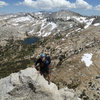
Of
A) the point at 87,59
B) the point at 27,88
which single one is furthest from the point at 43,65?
the point at 87,59

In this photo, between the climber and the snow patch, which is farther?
the snow patch

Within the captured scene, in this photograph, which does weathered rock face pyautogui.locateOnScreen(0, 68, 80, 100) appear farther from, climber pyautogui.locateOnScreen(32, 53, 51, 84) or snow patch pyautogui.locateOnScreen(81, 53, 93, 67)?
snow patch pyautogui.locateOnScreen(81, 53, 93, 67)

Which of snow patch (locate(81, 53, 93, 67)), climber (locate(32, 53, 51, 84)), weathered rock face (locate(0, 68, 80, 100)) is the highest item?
climber (locate(32, 53, 51, 84))

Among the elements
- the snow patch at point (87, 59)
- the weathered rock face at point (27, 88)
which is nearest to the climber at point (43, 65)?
the weathered rock face at point (27, 88)

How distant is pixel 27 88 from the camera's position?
18016 millimetres

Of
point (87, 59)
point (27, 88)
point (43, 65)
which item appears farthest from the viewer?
point (87, 59)

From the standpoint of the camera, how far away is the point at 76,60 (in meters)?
48.0

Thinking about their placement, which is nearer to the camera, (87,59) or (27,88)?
(27,88)

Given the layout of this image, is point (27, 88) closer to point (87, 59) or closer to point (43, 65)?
point (43, 65)

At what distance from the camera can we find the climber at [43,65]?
16919 millimetres

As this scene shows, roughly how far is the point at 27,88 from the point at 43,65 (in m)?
3.17

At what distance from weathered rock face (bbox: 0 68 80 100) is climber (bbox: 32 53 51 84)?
71 cm

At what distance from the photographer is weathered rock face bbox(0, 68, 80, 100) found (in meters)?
17.7

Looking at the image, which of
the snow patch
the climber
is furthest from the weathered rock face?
the snow patch
